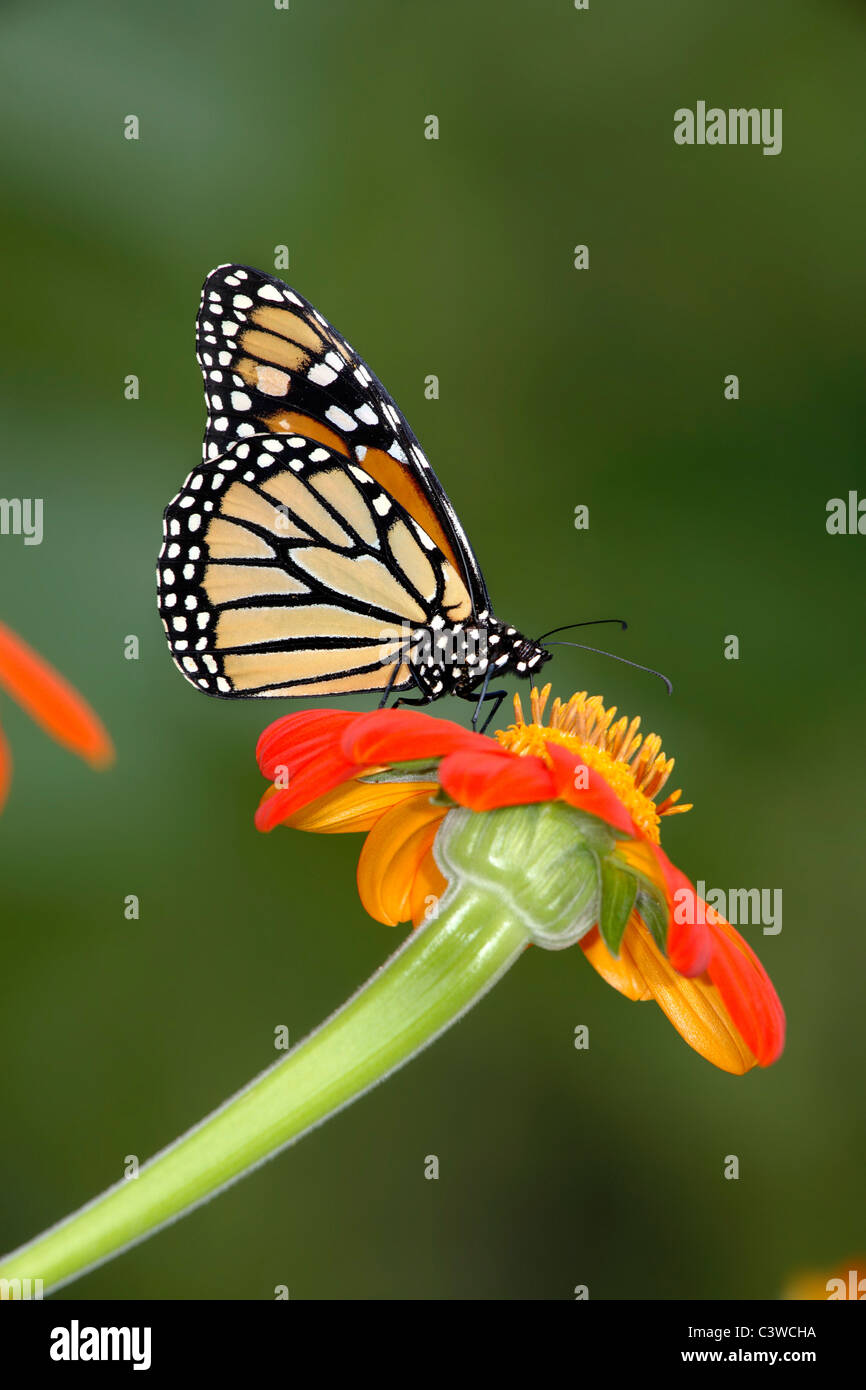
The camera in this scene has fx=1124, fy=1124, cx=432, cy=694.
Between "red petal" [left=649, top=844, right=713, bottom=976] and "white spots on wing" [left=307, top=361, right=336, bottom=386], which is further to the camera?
"white spots on wing" [left=307, top=361, right=336, bottom=386]

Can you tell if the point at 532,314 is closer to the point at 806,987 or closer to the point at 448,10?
the point at 448,10

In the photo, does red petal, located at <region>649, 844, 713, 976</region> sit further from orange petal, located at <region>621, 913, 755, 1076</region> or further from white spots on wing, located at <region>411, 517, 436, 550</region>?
white spots on wing, located at <region>411, 517, 436, 550</region>

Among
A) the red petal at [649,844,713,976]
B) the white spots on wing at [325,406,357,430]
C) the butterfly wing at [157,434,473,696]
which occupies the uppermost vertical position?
the white spots on wing at [325,406,357,430]

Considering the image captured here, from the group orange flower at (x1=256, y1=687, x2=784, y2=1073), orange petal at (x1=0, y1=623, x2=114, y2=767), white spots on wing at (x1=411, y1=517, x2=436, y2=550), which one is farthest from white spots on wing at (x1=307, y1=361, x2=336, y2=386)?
orange petal at (x1=0, y1=623, x2=114, y2=767)

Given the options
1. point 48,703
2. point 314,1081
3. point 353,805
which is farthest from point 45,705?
point 353,805

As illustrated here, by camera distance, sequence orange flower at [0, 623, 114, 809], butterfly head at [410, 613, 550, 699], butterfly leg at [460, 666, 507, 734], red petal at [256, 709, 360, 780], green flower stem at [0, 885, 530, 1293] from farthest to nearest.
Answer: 1. butterfly head at [410, 613, 550, 699]
2. butterfly leg at [460, 666, 507, 734]
3. red petal at [256, 709, 360, 780]
4. green flower stem at [0, 885, 530, 1293]
5. orange flower at [0, 623, 114, 809]

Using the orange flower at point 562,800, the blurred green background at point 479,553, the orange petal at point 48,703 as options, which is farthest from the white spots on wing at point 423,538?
the orange petal at point 48,703

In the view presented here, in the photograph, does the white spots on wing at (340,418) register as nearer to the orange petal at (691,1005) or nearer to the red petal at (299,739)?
the red petal at (299,739)
